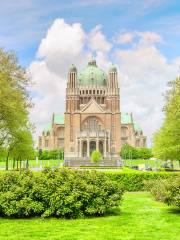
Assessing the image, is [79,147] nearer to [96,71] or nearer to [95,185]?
[96,71]

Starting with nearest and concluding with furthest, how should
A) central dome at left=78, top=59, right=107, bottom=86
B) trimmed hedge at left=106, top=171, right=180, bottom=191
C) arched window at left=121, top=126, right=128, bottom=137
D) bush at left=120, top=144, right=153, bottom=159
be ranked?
trimmed hedge at left=106, top=171, right=180, bottom=191 < bush at left=120, top=144, right=153, bottom=159 < central dome at left=78, top=59, right=107, bottom=86 < arched window at left=121, top=126, right=128, bottom=137

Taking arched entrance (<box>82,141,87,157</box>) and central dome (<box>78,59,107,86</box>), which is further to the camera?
central dome (<box>78,59,107,86</box>)

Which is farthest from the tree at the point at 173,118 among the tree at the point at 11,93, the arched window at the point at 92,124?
the arched window at the point at 92,124

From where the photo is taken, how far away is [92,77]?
11688 centimetres

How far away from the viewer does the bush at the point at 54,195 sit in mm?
12844

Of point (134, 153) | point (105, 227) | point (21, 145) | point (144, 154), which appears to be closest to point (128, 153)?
point (134, 153)

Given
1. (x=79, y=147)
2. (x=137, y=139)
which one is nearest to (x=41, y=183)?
(x=79, y=147)

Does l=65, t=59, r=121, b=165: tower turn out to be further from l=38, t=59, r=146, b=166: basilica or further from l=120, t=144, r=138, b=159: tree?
l=120, t=144, r=138, b=159: tree

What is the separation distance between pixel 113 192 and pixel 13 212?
13.0ft

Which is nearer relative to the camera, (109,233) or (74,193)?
(109,233)

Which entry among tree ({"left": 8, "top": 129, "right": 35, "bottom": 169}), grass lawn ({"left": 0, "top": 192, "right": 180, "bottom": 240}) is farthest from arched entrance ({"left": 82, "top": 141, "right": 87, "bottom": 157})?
grass lawn ({"left": 0, "top": 192, "right": 180, "bottom": 240})

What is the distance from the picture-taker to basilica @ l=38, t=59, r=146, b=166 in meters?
102

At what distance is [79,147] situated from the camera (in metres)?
101

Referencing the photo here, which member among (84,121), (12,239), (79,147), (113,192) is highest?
(84,121)
